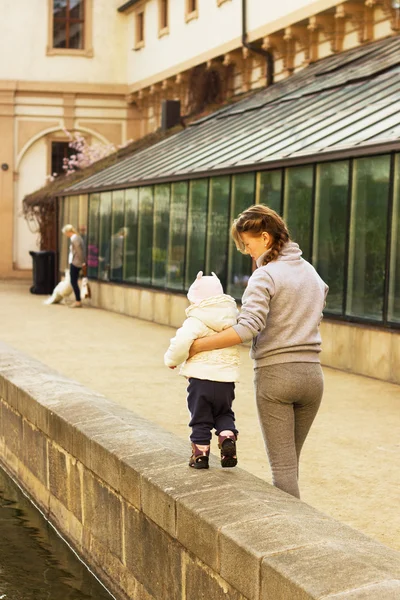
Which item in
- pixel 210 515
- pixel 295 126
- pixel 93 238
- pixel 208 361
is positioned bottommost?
pixel 210 515

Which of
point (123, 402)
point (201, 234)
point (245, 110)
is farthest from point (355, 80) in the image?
point (123, 402)

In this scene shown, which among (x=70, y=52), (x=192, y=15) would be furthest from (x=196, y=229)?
(x=70, y=52)

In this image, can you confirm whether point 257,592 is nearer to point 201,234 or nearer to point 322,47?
point 201,234

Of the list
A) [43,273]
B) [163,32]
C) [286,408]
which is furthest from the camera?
[163,32]

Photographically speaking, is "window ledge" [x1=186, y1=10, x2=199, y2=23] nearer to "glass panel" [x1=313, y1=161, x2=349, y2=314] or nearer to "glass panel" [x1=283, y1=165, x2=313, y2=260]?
"glass panel" [x1=283, y1=165, x2=313, y2=260]

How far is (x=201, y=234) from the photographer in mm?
20047

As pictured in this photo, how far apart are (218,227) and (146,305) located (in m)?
3.96

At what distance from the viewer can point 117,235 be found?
2520 centimetres

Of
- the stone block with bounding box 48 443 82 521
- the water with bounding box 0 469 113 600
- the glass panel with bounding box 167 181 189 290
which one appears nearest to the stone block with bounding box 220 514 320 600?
the water with bounding box 0 469 113 600

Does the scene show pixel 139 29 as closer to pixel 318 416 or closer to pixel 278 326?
pixel 318 416

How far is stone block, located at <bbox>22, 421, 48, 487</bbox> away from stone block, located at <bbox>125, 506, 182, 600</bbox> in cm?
236

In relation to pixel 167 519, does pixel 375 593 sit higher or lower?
higher

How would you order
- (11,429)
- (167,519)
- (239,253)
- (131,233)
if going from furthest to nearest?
(131,233), (239,253), (11,429), (167,519)

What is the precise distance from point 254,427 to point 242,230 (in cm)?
446
